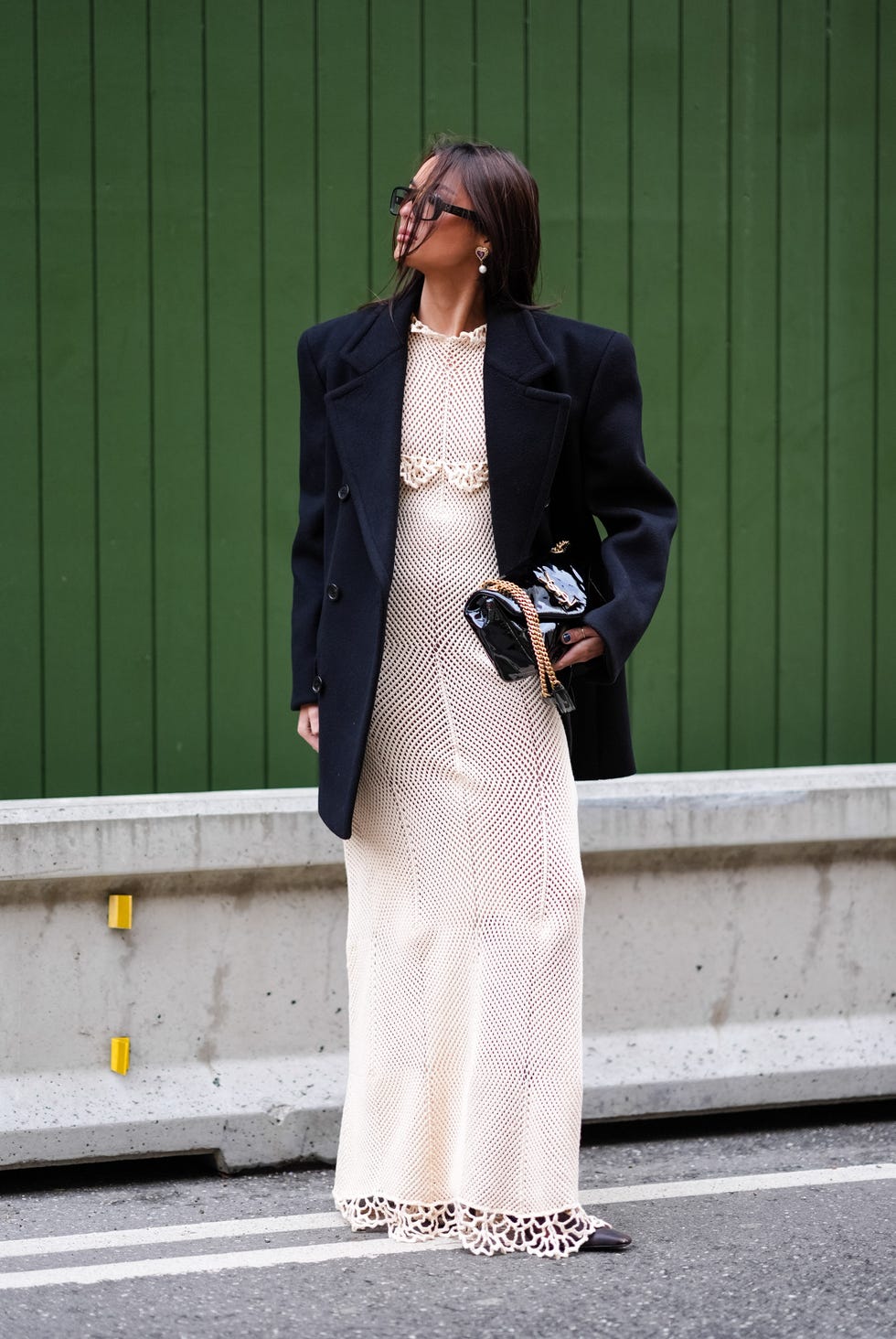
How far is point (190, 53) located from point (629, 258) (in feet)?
4.94

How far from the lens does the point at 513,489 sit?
12.9ft

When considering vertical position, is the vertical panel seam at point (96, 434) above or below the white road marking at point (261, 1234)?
above

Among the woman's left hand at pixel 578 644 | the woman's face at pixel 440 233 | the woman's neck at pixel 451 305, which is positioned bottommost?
the woman's left hand at pixel 578 644

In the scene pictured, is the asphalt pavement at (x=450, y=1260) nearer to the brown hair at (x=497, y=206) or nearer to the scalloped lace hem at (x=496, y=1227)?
the scalloped lace hem at (x=496, y=1227)

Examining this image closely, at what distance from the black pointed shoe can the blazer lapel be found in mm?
1484

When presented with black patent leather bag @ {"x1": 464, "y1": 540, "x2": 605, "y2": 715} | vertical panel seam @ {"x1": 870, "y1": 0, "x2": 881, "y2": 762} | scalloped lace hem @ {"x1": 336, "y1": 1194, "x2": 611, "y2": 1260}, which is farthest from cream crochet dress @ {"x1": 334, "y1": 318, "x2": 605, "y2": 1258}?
vertical panel seam @ {"x1": 870, "y1": 0, "x2": 881, "y2": 762}

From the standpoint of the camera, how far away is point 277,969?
4.98 metres

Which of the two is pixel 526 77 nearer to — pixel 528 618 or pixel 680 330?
pixel 680 330

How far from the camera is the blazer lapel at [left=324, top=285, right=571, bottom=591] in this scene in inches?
155

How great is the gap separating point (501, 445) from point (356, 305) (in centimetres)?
183

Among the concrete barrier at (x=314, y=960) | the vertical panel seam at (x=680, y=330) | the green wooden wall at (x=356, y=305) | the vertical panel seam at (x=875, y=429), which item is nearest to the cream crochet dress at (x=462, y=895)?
the concrete barrier at (x=314, y=960)

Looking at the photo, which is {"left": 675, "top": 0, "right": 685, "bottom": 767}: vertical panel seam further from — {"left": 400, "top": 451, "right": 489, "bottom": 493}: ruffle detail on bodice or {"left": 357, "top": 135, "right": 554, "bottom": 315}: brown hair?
{"left": 400, "top": 451, "right": 489, "bottom": 493}: ruffle detail on bodice

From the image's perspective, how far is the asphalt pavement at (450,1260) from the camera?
3.61 metres

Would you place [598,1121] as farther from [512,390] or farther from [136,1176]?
[512,390]
